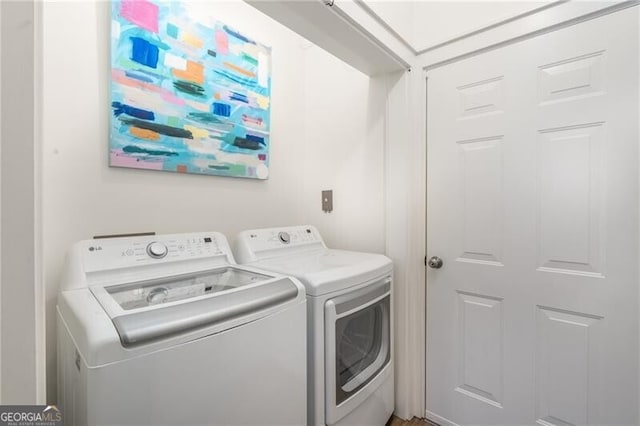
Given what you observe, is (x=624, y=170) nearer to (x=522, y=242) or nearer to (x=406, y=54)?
(x=522, y=242)

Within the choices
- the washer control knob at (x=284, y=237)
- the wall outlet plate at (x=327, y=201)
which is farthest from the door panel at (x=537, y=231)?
the washer control knob at (x=284, y=237)

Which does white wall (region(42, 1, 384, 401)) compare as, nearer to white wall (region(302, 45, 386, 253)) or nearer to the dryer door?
white wall (region(302, 45, 386, 253))

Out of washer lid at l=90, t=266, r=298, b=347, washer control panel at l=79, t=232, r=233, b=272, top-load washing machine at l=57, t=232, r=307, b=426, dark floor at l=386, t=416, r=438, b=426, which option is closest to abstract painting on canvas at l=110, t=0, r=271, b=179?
Result: washer control panel at l=79, t=232, r=233, b=272

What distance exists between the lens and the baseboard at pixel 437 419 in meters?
1.57

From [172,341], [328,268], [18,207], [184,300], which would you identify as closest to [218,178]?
[328,268]

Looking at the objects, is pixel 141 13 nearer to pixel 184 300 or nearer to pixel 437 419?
pixel 184 300

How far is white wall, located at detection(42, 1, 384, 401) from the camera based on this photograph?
3.81ft

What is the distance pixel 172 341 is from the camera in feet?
2.41

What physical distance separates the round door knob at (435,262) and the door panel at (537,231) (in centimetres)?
3

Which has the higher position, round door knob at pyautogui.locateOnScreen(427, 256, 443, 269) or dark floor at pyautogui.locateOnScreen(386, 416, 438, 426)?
round door knob at pyautogui.locateOnScreen(427, 256, 443, 269)

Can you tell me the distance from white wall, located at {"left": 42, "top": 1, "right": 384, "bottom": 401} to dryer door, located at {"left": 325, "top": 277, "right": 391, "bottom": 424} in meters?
0.44

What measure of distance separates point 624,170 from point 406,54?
1.10m

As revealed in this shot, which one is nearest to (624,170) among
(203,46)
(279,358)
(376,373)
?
(376,373)

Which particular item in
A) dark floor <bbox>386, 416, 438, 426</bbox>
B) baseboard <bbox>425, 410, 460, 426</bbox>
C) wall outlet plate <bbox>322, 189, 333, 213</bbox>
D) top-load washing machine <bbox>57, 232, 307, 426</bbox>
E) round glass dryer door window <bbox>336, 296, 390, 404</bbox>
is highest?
wall outlet plate <bbox>322, 189, 333, 213</bbox>
